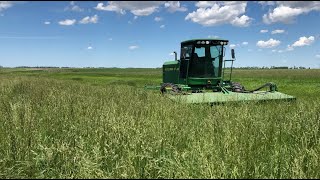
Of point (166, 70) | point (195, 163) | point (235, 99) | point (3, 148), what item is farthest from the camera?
point (166, 70)

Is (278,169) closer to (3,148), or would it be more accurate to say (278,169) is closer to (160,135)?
(160,135)

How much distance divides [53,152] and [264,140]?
316 cm

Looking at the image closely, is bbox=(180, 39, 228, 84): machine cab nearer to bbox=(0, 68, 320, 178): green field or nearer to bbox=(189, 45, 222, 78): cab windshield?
bbox=(189, 45, 222, 78): cab windshield

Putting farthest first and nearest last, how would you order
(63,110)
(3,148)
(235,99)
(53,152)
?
(235,99) → (63,110) → (3,148) → (53,152)

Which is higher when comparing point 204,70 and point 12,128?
point 204,70

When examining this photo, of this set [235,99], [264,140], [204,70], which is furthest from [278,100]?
[264,140]

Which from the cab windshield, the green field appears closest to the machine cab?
the cab windshield

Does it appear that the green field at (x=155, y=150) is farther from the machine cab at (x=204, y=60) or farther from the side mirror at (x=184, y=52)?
the side mirror at (x=184, y=52)

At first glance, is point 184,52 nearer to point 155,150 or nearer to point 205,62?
point 205,62

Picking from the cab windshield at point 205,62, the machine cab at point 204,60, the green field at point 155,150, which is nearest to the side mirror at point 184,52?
the machine cab at point 204,60

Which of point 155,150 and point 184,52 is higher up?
point 184,52

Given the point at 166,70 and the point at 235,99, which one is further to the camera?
the point at 166,70

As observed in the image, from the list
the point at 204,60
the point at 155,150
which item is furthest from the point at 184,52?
the point at 155,150

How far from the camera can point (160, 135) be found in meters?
5.46
